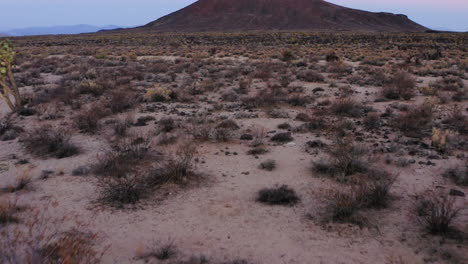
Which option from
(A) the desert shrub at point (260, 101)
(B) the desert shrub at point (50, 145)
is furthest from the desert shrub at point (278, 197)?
(A) the desert shrub at point (260, 101)

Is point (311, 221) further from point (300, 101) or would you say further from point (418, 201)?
point (300, 101)

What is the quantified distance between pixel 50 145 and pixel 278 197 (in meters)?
5.79

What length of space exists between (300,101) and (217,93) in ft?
12.6

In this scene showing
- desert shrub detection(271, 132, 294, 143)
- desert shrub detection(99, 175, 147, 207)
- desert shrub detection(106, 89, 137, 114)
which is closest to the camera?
desert shrub detection(99, 175, 147, 207)

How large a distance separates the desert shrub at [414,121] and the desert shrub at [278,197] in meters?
4.70

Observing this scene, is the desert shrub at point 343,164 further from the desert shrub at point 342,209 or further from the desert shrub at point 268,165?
the desert shrub at point 342,209

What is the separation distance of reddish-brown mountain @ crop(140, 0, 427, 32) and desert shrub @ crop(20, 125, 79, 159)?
80.5 metres

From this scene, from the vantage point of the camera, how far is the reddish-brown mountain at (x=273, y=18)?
8756cm

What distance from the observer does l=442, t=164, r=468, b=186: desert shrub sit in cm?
618

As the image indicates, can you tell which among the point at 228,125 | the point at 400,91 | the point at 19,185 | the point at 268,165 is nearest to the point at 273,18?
the point at 400,91

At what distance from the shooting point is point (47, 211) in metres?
5.47

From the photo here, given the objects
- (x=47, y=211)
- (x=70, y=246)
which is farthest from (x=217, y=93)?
(x=70, y=246)

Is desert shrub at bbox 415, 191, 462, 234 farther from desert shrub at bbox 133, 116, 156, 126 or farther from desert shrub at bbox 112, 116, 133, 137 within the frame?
desert shrub at bbox 133, 116, 156, 126

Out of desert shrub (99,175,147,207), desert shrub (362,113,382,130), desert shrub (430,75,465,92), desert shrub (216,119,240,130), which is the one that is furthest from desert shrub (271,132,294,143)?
desert shrub (430,75,465,92)
